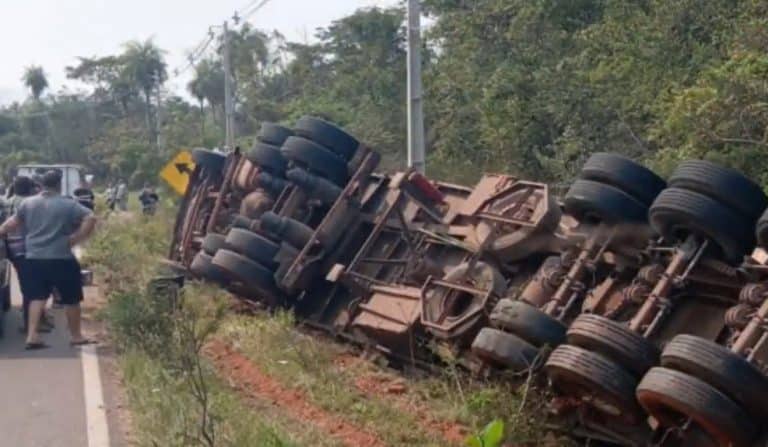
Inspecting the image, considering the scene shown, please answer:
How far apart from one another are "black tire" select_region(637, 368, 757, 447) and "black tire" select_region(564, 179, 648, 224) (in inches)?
73.0

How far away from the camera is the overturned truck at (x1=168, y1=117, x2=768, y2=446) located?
7.07 metres

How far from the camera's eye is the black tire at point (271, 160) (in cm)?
1300

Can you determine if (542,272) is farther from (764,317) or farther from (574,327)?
(764,317)

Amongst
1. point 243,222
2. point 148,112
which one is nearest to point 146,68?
point 148,112

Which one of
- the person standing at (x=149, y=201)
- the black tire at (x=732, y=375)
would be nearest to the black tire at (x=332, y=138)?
the black tire at (x=732, y=375)

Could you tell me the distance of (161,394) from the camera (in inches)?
327

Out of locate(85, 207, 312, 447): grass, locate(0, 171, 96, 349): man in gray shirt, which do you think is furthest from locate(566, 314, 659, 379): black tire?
locate(0, 171, 96, 349): man in gray shirt

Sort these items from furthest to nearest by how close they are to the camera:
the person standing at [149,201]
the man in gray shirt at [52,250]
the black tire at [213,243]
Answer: the person standing at [149,201] < the black tire at [213,243] < the man in gray shirt at [52,250]

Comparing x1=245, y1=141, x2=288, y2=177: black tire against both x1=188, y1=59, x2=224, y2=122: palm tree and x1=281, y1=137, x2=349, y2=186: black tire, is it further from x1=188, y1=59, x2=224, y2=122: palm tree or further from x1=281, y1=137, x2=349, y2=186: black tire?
x1=188, y1=59, x2=224, y2=122: palm tree

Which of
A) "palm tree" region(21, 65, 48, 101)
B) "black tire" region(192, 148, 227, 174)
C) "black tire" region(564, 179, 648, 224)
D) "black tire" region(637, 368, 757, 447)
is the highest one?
"black tire" region(564, 179, 648, 224)

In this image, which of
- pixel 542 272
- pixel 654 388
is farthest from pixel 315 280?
pixel 654 388

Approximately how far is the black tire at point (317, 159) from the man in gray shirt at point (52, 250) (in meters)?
2.12

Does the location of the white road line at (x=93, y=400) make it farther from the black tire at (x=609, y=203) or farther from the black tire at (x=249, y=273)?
the black tire at (x=609, y=203)

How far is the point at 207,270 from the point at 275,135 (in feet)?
5.54
